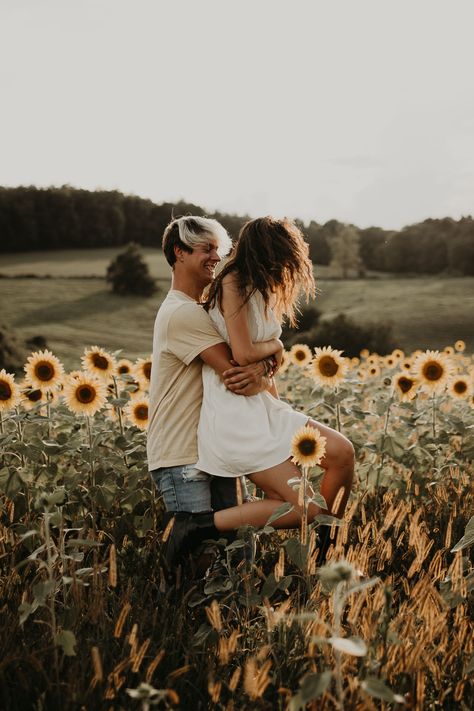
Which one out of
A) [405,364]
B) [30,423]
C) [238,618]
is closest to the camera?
[238,618]

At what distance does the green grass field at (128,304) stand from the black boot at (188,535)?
21.4 meters

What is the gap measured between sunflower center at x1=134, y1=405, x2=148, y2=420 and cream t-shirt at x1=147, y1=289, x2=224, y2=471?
3.08 ft

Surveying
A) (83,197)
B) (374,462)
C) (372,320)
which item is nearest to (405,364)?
(374,462)

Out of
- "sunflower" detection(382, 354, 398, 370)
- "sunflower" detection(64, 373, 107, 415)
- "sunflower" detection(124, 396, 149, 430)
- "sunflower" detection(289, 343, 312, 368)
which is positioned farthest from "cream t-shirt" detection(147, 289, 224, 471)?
"sunflower" detection(382, 354, 398, 370)

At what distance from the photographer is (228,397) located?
3.72 m

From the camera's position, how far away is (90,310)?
27.8 meters

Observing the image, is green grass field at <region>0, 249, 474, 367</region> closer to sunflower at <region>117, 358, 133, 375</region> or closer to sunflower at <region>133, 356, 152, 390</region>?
sunflower at <region>117, 358, 133, 375</region>

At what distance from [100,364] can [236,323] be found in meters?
1.68

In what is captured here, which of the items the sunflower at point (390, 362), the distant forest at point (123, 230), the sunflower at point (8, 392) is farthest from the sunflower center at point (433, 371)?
the distant forest at point (123, 230)

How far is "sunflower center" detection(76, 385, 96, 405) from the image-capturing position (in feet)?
15.2

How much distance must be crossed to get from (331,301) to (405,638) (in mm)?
26949

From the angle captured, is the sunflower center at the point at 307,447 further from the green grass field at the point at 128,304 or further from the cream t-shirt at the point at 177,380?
the green grass field at the point at 128,304

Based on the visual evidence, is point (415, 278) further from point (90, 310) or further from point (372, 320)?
point (90, 310)

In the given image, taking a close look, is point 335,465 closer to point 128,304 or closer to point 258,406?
point 258,406
